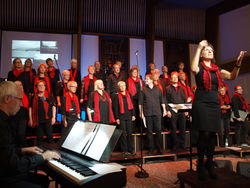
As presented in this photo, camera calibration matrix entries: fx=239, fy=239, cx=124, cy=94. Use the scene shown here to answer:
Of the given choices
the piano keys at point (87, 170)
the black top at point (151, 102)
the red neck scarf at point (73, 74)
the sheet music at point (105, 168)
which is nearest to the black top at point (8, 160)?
the piano keys at point (87, 170)

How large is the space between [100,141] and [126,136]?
295 centimetres

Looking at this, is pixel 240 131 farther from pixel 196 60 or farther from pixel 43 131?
pixel 43 131

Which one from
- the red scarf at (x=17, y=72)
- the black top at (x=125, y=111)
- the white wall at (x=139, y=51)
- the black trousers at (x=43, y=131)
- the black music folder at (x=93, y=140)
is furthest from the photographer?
the white wall at (x=139, y=51)

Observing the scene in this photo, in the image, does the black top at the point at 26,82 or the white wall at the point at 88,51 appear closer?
the black top at the point at 26,82

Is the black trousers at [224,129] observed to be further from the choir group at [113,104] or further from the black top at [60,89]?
the black top at [60,89]

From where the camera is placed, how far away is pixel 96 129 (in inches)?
87.3

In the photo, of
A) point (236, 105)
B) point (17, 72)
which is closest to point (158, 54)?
point (236, 105)

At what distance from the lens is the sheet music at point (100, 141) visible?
199 cm

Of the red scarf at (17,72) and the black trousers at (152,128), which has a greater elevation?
the red scarf at (17,72)

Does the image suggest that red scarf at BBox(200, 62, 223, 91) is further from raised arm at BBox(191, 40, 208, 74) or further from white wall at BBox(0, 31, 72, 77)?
white wall at BBox(0, 31, 72, 77)

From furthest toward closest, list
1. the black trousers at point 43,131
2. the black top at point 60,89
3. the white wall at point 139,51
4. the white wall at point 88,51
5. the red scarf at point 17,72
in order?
the white wall at point 139,51
the white wall at point 88,51
the black top at point 60,89
the red scarf at point 17,72
the black trousers at point 43,131

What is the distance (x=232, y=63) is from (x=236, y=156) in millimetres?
3925

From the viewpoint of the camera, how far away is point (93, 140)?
214cm

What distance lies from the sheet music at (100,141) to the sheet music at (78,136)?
0.13 m
